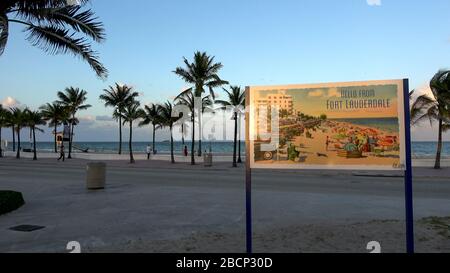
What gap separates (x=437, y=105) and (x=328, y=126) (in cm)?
2585

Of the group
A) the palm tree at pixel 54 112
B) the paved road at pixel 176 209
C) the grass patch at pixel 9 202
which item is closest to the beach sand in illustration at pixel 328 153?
the paved road at pixel 176 209

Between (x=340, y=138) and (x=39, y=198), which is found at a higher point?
(x=340, y=138)

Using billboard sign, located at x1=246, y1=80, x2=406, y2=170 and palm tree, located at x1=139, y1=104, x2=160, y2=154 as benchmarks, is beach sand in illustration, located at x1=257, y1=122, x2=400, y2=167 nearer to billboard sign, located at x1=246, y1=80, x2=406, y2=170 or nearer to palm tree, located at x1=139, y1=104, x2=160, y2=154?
billboard sign, located at x1=246, y1=80, x2=406, y2=170

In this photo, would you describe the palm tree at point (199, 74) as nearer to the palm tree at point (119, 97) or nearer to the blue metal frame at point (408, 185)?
the palm tree at point (119, 97)

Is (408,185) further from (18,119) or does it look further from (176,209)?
(18,119)

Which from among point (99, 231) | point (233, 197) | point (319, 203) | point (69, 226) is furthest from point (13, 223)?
point (319, 203)

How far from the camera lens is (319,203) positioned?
12.6 m

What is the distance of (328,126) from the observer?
6633 mm

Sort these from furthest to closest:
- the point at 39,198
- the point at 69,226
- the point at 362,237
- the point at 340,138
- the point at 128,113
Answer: the point at 128,113 < the point at 39,198 < the point at 69,226 < the point at 362,237 < the point at 340,138

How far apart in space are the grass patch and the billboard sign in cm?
752

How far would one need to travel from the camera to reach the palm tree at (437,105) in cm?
2808
